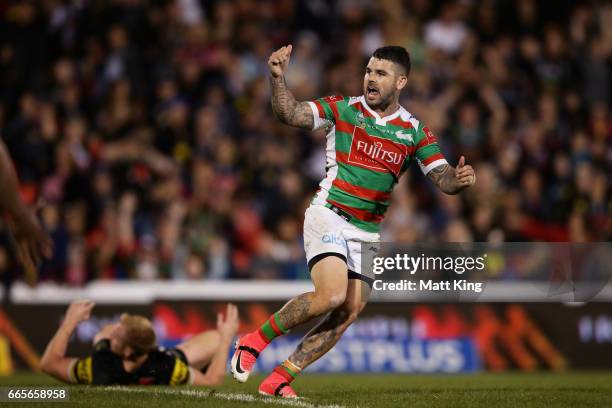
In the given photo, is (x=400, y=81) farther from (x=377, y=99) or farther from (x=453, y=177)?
(x=453, y=177)

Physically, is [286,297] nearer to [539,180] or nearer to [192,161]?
[192,161]

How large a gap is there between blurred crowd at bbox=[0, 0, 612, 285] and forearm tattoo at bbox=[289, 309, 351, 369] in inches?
236

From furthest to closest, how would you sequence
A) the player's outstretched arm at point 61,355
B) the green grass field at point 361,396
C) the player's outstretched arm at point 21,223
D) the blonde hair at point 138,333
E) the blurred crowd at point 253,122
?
1. the blurred crowd at point 253,122
2. the player's outstretched arm at point 61,355
3. the blonde hair at point 138,333
4. the green grass field at point 361,396
5. the player's outstretched arm at point 21,223

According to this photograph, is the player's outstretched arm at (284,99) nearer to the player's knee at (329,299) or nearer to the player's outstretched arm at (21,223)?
the player's knee at (329,299)

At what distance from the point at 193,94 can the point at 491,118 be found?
15.0ft

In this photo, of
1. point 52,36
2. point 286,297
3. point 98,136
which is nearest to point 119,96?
point 98,136

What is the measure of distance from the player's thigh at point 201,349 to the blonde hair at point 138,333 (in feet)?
2.86

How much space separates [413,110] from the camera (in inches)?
684

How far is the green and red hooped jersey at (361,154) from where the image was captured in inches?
356

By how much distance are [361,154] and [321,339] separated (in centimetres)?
148

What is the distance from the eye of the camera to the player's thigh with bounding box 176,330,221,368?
10.9m

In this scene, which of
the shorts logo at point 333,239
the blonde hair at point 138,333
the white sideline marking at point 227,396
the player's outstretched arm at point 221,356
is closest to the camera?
the white sideline marking at point 227,396

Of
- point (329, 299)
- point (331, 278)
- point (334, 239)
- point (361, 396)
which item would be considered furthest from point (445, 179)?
point (361, 396)

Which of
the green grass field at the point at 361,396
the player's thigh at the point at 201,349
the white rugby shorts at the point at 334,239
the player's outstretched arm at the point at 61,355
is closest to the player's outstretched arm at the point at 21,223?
the green grass field at the point at 361,396
